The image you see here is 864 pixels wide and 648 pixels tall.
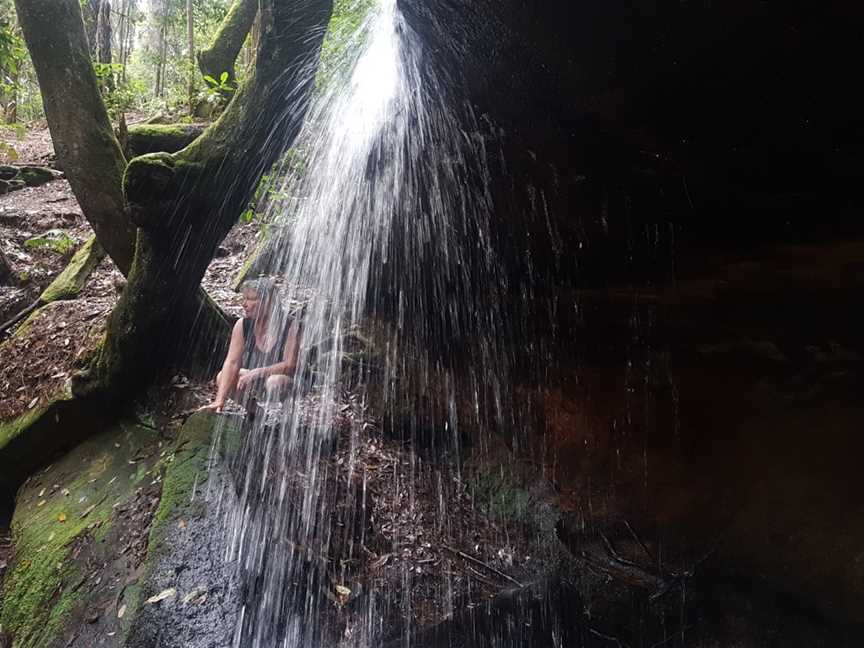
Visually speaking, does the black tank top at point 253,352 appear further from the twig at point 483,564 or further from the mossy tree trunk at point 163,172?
the twig at point 483,564

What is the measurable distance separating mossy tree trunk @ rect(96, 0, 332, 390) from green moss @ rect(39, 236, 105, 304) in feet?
8.48

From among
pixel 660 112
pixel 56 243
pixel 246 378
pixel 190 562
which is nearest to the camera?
pixel 660 112

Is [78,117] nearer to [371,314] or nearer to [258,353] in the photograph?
[258,353]

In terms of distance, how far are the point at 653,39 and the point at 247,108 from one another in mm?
3664

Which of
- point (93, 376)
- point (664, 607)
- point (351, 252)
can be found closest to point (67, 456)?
point (93, 376)

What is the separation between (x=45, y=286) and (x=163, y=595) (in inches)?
253

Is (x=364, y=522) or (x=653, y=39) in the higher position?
(x=653, y=39)

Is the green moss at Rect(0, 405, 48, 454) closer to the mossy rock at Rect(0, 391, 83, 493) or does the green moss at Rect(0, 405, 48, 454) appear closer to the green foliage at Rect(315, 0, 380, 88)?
the mossy rock at Rect(0, 391, 83, 493)

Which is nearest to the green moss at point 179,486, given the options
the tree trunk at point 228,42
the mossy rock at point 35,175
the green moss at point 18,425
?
the green moss at point 18,425

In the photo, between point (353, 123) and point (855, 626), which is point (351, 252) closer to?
point (353, 123)

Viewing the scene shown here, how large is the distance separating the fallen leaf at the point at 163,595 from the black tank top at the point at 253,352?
6.75 ft

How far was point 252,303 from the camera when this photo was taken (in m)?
5.24

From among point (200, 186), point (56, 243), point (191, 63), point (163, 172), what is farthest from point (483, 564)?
point (191, 63)

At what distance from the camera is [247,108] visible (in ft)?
15.8
